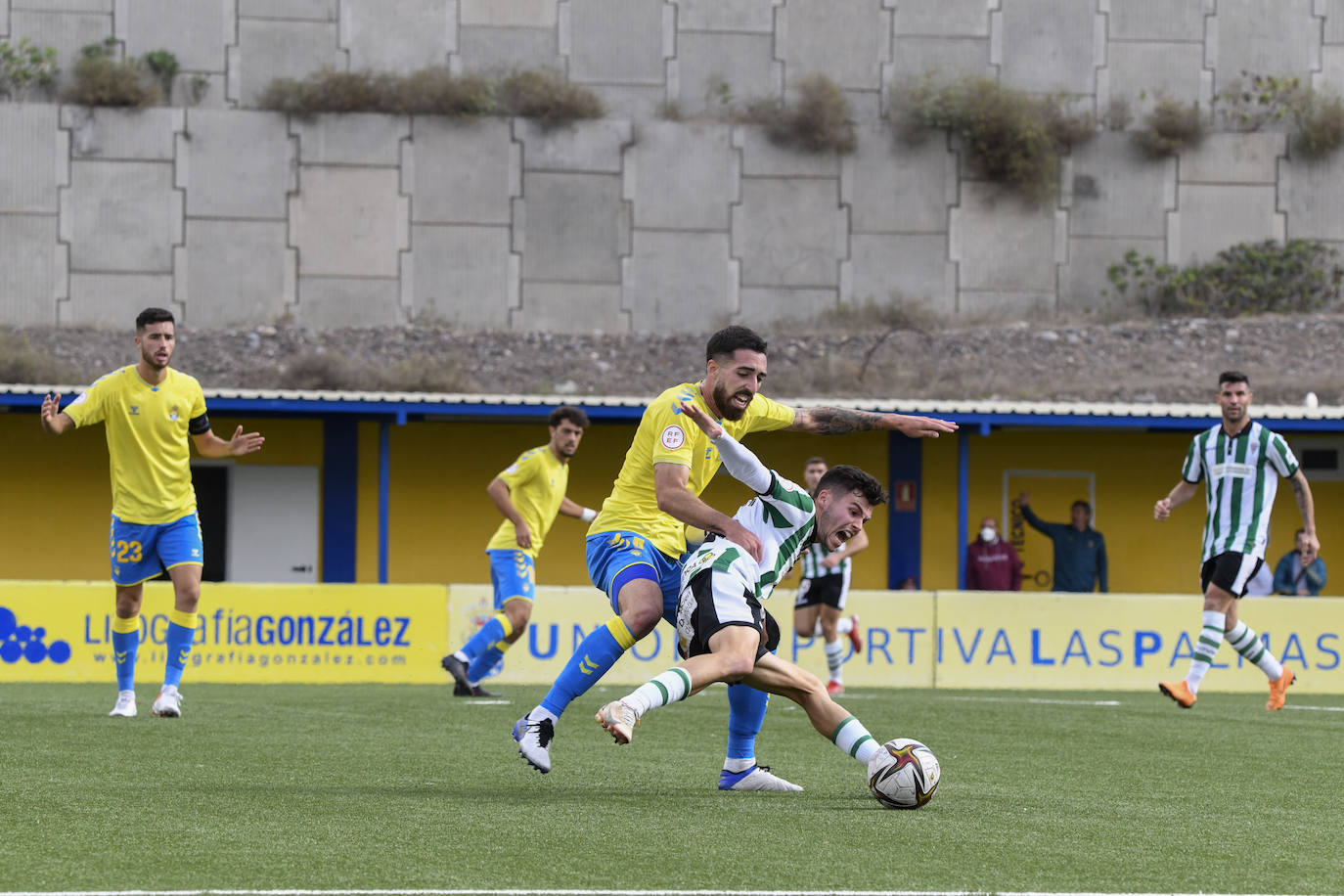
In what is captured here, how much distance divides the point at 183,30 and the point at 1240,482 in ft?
81.5

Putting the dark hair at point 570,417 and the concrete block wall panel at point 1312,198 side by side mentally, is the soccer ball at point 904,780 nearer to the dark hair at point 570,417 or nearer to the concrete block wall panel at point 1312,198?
the dark hair at point 570,417

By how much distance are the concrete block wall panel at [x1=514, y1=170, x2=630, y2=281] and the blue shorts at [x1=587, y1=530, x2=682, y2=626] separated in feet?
81.0

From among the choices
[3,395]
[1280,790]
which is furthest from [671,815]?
[3,395]

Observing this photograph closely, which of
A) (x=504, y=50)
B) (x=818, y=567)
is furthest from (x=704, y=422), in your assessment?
(x=504, y=50)

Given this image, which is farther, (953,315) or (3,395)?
(953,315)

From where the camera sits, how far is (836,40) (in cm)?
3309

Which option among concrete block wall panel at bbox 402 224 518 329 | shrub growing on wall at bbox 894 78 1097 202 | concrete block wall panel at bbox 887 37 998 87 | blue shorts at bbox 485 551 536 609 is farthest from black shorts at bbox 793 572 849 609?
concrete block wall panel at bbox 887 37 998 87

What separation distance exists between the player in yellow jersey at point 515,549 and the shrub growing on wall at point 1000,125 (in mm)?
21382

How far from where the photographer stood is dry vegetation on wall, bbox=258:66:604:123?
3123cm

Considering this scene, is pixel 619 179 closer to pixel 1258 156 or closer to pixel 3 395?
pixel 1258 156

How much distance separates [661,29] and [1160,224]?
10245mm

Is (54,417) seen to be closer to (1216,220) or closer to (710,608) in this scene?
(710,608)

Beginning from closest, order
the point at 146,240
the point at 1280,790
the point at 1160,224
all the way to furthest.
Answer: the point at 1280,790, the point at 146,240, the point at 1160,224

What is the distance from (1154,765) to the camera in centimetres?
829
